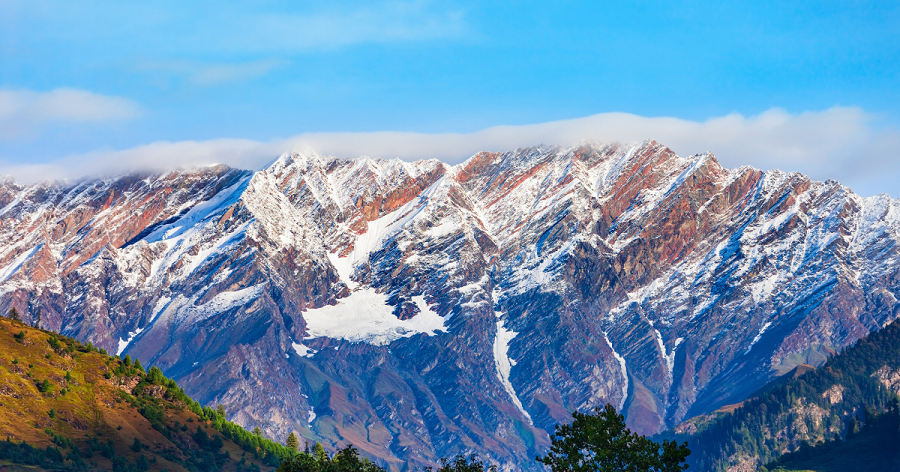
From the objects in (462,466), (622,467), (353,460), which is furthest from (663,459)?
(353,460)

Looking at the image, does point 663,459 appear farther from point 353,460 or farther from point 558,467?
point 353,460

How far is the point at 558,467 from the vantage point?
163125 mm

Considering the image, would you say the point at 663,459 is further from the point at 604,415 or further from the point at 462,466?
the point at 462,466

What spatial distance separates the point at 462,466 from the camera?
178m

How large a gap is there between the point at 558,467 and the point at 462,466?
19.9 m

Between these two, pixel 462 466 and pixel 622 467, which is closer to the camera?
pixel 622 467

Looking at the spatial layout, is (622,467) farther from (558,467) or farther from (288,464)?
(288,464)

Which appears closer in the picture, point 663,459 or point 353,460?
point 663,459

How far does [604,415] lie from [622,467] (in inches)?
358

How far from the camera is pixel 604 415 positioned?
169m

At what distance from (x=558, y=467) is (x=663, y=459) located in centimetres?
1465

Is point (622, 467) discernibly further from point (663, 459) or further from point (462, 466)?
point (462, 466)

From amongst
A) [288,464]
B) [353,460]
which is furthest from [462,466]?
[288,464]

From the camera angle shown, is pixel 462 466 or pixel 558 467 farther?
pixel 462 466
